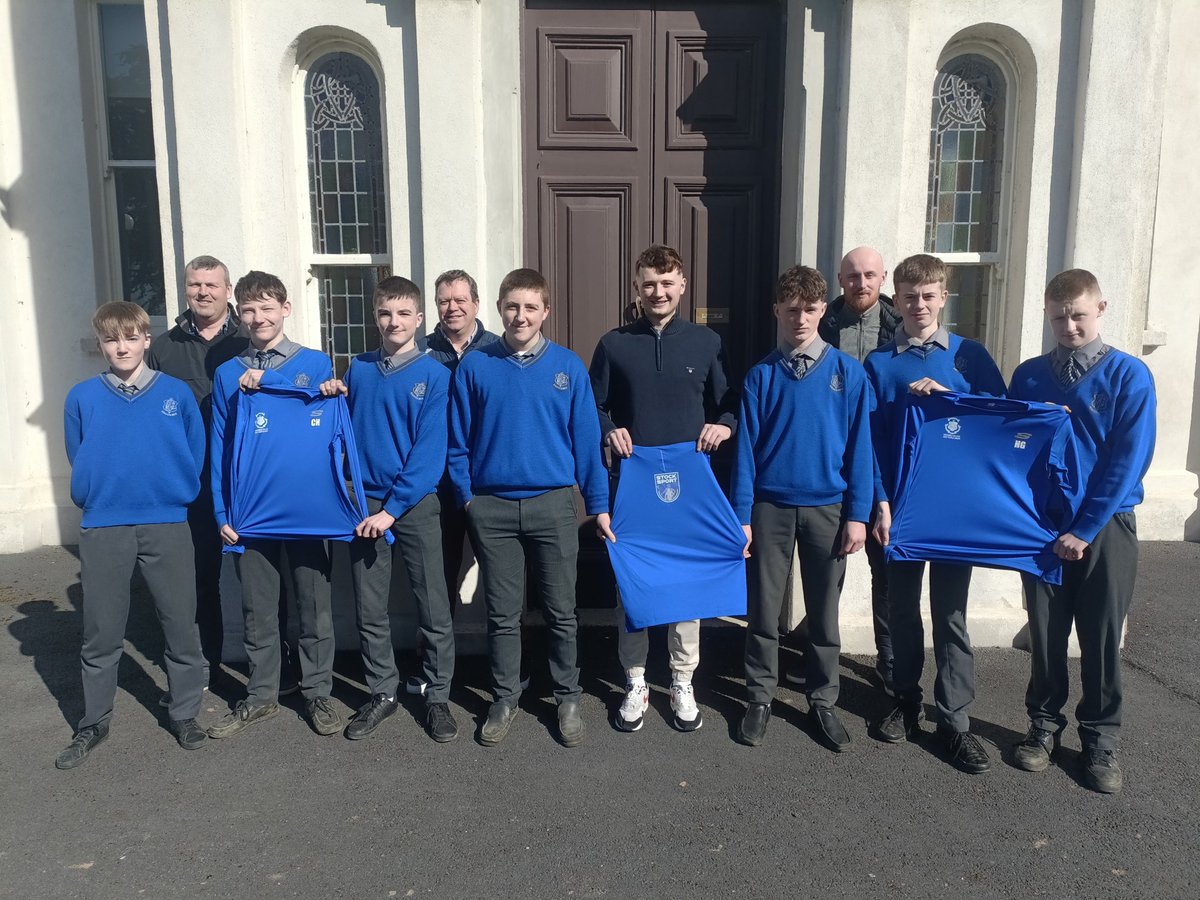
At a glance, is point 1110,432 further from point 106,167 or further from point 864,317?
point 106,167

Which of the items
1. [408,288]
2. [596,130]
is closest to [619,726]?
[408,288]

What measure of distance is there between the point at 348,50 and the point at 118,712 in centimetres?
387

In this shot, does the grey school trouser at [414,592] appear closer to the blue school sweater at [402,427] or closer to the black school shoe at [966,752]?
the blue school sweater at [402,427]

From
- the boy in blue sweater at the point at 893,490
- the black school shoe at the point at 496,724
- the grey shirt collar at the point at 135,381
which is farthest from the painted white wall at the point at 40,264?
the boy in blue sweater at the point at 893,490

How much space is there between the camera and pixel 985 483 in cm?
378

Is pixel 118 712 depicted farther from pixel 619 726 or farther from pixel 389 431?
pixel 619 726

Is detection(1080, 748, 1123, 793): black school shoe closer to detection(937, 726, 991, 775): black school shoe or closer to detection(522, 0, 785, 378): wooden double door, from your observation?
detection(937, 726, 991, 775): black school shoe

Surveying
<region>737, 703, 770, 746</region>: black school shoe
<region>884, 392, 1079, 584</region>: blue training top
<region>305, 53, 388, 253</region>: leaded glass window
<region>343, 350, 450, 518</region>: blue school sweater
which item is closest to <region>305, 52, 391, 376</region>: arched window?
<region>305, 53, 388, 253</region>: leaded glass window

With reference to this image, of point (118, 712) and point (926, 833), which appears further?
point (118, 712)

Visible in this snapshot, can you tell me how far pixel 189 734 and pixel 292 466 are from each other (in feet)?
4.33

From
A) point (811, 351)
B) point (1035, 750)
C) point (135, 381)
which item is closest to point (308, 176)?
point (135, 381)

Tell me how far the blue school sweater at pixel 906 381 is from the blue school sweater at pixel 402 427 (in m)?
1.98

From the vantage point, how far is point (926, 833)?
3.37 m

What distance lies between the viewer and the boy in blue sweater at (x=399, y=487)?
403cm
